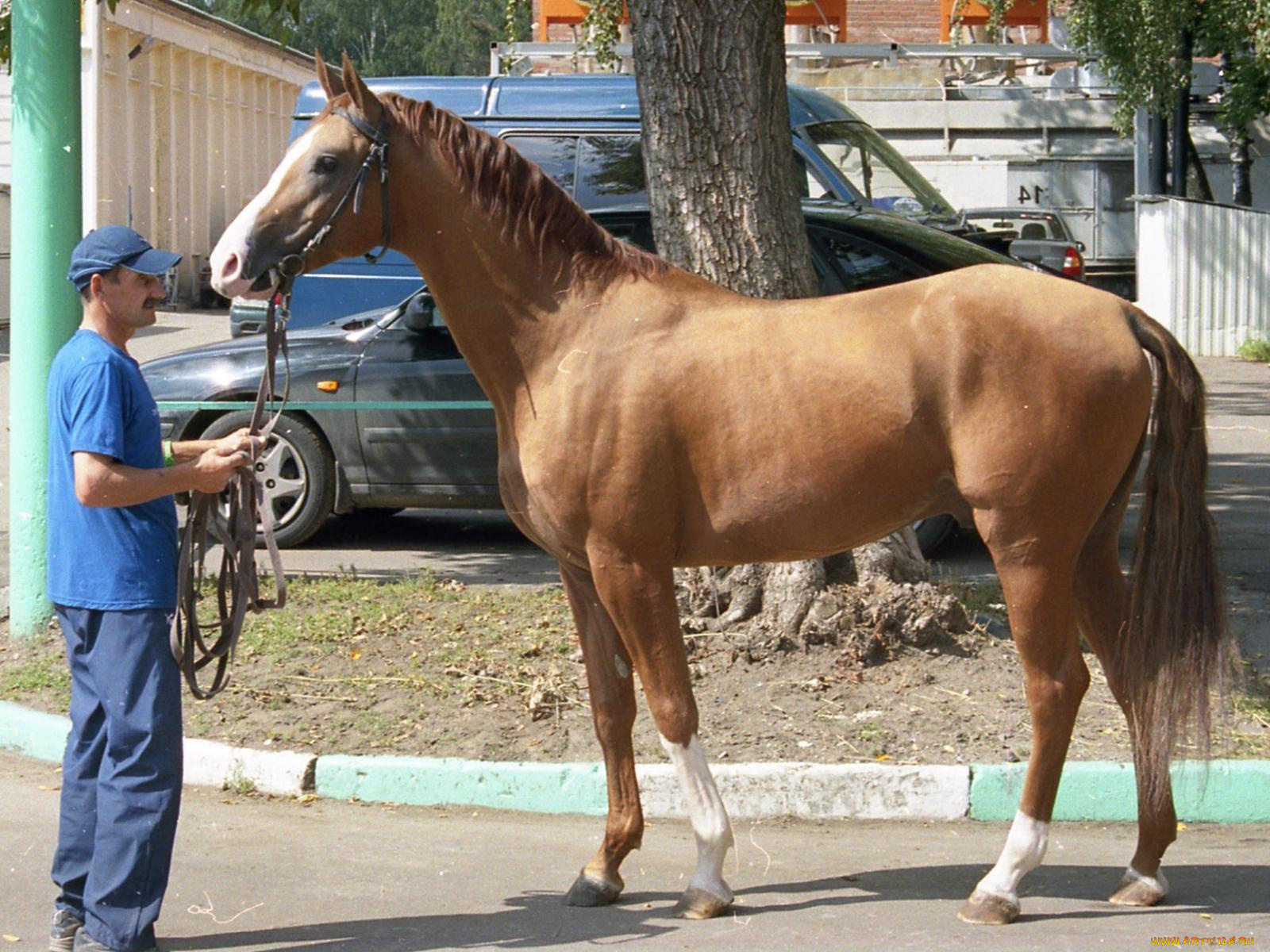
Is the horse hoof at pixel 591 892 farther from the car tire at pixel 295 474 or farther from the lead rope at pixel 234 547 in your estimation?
the car tire at pixel 295 474

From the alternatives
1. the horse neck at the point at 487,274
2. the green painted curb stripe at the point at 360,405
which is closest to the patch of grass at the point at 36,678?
the green painted curb stripe at the point at 360,405

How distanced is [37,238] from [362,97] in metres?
3.23

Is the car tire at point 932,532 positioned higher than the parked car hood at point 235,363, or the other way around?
the parked car hood at point 235,363

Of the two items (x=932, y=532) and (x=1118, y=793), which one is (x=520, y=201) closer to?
(x=1118, y=793)

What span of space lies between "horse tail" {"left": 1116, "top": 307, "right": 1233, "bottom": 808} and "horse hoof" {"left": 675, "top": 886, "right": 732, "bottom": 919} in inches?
47.8

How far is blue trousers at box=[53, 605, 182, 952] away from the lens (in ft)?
12.9

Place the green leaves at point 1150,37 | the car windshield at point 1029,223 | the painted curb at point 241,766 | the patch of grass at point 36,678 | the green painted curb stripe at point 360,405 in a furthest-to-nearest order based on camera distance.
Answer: the car windshield at point 1029,223 < the green leaves at point 1150,37 < the green painted curb stripe at point 360,405 < the patch of grass at point 36,678 < the painted curb at point 241,766

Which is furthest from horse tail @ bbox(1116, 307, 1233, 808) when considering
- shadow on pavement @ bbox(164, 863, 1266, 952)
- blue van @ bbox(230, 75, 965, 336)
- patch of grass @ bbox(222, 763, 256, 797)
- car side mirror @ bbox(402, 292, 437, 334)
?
blue van @ bbox(230, 75, 965, 336)

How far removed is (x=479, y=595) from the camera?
7.56m

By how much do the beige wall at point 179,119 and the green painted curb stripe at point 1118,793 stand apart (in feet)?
72.7

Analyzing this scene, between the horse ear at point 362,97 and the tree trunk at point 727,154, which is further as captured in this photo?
the tree trunk at point 727,154

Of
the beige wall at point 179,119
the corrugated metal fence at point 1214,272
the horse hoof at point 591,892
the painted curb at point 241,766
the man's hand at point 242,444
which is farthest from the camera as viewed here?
the beige wall at point 179,119

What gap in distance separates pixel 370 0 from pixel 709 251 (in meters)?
75.5

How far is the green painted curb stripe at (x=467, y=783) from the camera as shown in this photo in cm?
545
